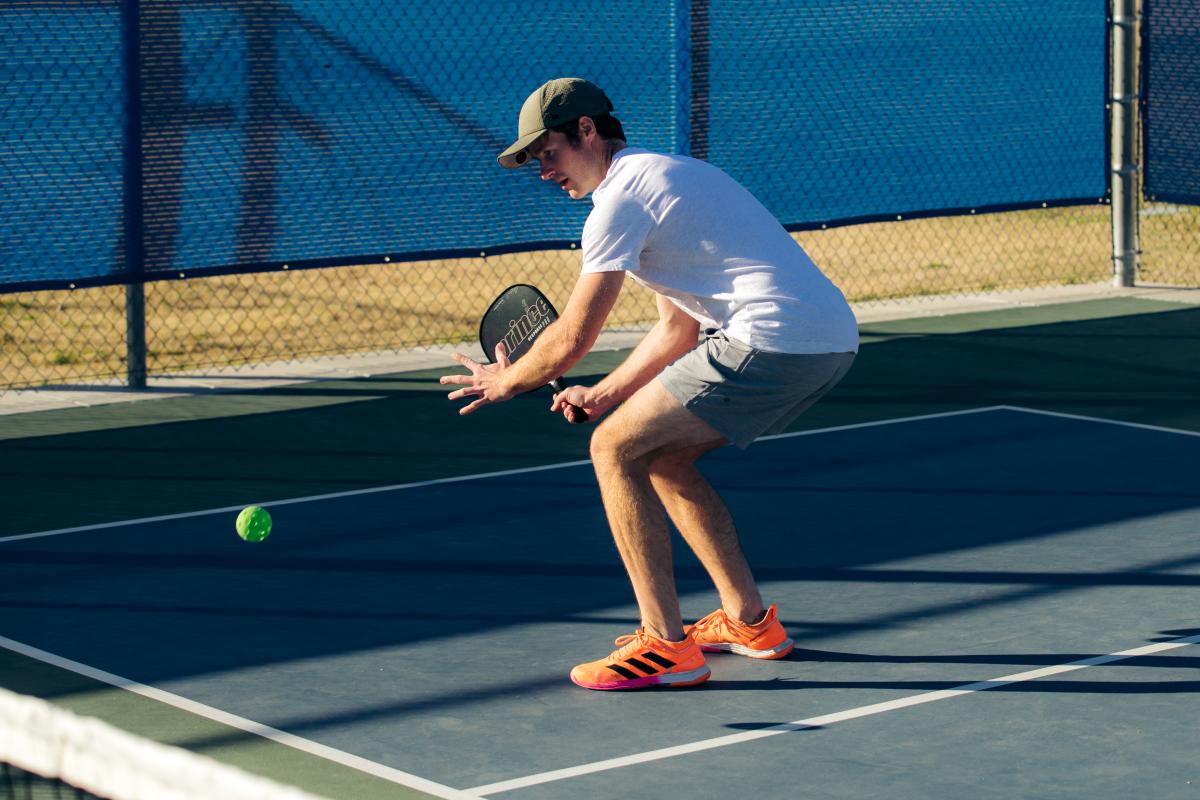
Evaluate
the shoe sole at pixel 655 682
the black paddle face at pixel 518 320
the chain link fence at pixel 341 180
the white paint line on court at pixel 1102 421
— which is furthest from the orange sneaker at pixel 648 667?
the chain link fence at pixel 341 180

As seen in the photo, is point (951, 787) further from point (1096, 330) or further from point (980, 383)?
point (1096, 330)

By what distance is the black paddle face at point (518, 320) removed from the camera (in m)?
6.81

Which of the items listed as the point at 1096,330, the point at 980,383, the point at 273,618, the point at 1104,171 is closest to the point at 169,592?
the point at 273,618

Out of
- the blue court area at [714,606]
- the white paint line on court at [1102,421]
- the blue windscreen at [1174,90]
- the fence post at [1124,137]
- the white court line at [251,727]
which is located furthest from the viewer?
the blue windscreen at [1174,90]

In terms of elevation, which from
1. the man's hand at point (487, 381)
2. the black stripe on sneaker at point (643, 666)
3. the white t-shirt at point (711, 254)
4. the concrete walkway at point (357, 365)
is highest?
the concrete walkway at point (357, 365)

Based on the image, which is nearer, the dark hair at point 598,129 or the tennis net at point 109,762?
the tennis net at point 109,762

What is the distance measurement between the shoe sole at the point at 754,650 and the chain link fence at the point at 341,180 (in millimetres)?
5297

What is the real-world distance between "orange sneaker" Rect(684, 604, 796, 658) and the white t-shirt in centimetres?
92

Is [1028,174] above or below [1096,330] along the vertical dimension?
above

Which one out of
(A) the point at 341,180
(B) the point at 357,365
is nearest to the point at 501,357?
(A) the point at 341,180

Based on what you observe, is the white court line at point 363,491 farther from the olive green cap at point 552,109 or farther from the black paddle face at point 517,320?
the olive green cap at point 552,109

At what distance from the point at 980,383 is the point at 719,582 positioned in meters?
5.35

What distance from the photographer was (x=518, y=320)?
22.6 ft

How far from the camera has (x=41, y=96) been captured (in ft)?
35.7
